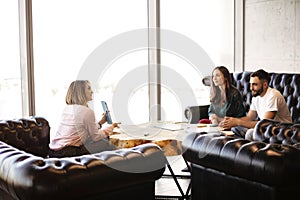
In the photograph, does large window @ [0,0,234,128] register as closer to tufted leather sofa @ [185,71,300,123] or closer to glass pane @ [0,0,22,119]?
Answer: glass pane @ [0,0,22,119]

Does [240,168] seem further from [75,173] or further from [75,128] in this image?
[75,128]

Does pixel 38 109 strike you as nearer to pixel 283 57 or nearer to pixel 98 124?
pixel 98 124

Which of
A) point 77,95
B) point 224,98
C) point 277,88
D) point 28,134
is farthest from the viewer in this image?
point 277,88

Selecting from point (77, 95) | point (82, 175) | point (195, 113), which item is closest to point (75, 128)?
point (77, 95)

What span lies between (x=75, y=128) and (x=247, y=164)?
1.95 meters

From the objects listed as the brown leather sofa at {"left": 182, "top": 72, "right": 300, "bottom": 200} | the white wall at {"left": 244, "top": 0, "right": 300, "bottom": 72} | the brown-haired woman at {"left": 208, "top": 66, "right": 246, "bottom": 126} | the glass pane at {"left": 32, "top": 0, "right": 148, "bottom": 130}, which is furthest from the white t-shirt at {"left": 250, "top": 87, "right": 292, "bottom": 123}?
the white wall at {"left": 244, "top": 0, "right": 300, "bottom": 72}

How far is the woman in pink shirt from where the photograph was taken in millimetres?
4559

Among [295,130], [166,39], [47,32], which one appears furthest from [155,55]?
[295,130]

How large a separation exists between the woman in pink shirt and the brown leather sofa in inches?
47.6

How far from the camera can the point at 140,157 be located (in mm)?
3182

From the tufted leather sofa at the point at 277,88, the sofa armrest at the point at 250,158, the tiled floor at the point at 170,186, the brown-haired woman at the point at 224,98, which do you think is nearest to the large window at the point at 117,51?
the tufted leather sofa at the point at 277,88

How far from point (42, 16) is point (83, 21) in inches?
24.2

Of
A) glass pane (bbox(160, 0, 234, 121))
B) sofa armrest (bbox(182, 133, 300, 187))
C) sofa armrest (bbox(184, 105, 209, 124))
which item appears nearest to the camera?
sofa armrest (bbox(182, 133, 300, 187))

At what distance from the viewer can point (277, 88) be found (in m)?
6.34
